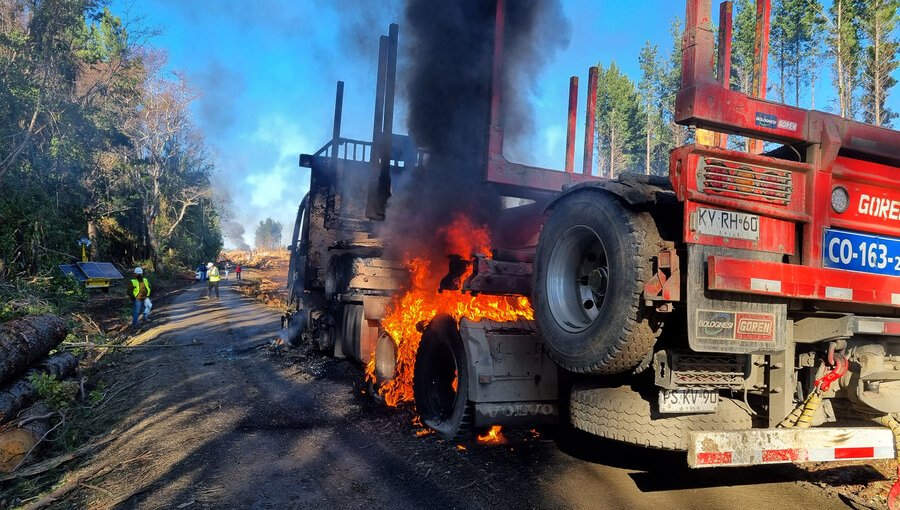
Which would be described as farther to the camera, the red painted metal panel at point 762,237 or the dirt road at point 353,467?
the dirt road at point 353,467

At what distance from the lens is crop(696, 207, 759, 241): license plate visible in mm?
2957

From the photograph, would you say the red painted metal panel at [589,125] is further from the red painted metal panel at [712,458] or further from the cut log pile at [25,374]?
the cut log pile at [25,374]

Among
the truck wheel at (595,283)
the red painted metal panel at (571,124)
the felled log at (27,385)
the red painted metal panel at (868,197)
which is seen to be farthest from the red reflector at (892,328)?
the felled log at (27,385)

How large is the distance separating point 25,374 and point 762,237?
8.44 meters

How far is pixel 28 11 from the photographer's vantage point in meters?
16.6

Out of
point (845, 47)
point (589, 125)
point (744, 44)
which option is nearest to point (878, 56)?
point (845, 47)

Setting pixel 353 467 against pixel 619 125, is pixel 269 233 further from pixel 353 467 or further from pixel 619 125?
pixel 353 467

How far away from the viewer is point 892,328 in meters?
3.21

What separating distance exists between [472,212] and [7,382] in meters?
6.07

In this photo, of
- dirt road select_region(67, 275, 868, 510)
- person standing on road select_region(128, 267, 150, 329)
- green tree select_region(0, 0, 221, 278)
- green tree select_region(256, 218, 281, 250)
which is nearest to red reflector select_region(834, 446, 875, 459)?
dirt road select_region(67, 275, 868, 510)

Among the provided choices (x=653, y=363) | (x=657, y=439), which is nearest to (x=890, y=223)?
(x=653, y=363)

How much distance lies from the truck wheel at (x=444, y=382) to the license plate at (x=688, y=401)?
71.0 inches

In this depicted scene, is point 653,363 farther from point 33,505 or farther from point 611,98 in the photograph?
point 611,98

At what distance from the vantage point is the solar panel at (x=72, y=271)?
1737 centimetres
